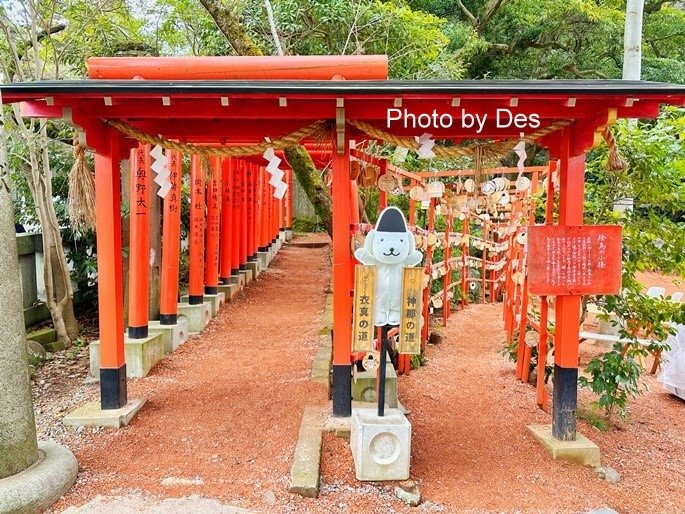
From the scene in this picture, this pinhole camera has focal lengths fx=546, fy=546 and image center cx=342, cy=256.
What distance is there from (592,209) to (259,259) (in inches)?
436

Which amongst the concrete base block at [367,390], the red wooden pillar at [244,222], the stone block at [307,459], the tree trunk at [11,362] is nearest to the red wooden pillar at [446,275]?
the red wooden pillar at [244,222]

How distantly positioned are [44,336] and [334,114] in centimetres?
696

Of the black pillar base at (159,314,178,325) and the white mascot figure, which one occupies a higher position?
the white mascot figure

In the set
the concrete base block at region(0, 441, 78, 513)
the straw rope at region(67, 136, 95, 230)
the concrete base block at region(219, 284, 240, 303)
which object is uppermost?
the straw rope at region(67, 136, 95, 230)

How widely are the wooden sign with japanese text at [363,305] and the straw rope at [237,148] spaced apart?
1.48m

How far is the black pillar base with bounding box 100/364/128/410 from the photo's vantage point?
5.53m

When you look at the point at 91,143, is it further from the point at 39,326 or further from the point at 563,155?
the point at 39,326

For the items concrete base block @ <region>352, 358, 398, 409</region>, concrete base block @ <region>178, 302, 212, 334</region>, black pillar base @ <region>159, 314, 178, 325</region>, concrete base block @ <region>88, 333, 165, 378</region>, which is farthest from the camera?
concrete base block @ <region>178, 302, 212, 334</region>

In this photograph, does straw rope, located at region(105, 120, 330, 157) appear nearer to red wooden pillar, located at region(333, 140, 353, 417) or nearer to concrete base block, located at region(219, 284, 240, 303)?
red wooden pillar, located at region(333, 140, 353, 417)

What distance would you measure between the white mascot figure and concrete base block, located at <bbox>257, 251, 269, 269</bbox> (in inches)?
454

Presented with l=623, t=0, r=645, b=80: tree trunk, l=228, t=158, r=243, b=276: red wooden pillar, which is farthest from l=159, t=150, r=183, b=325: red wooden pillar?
l=623, t=0, r=645, b=80: tree trunk

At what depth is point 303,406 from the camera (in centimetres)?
586

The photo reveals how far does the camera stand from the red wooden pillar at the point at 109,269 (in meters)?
5.42

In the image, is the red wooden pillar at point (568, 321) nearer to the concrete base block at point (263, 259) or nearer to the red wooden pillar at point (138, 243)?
the red wooden pillar at point (138, 243)
